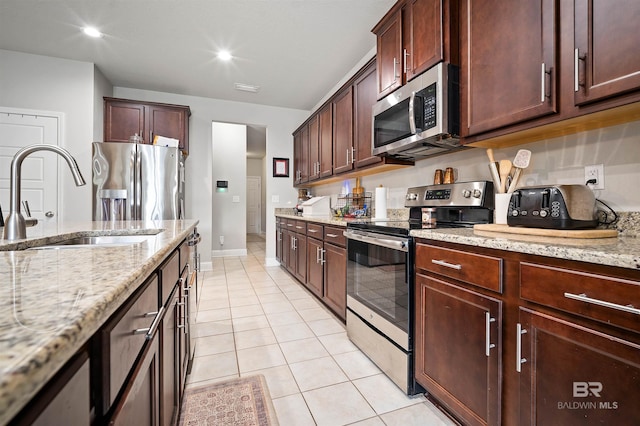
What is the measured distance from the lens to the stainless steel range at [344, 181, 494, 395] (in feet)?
5.19

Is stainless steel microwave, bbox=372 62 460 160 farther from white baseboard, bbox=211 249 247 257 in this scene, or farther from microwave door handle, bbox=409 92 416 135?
white baseboard, bbox=211 249 247 257

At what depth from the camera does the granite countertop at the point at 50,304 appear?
0.25 meters

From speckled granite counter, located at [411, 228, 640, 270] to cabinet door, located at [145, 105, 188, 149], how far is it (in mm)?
3938

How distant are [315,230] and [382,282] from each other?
1.35 m

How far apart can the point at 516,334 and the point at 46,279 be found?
1348 millimetres

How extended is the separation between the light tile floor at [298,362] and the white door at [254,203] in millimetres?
6223

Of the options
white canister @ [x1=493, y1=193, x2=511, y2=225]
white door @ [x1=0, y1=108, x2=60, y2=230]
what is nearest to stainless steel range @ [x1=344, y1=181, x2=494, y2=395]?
white canister @ [x1=493, y1=193, x2=511, y2=225]

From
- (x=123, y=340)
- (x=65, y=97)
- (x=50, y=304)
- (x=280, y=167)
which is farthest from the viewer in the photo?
(x=280, y=167)

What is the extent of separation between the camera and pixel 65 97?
3.46 m

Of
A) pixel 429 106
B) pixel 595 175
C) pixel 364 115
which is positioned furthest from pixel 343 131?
pixel 595 175

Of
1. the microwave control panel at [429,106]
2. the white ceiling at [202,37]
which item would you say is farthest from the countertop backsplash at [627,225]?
the white ceiling at [202,37]

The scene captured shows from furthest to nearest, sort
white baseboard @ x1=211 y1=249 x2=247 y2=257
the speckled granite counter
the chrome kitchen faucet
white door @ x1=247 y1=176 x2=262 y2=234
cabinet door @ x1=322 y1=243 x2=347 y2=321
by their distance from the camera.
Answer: white door @ x1=247 y1=176 x2=262 y2=234 < white baseboard @ x1=211 y1=249 x2=247 y2=257 < cabinet door @ x1=322 y1=243 x2=347 y2=321 < the chrome kitchen faucet < the speckled granite counter

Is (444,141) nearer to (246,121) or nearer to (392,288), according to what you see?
(392,288)

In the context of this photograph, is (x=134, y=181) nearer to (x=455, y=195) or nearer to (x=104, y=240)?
(x=104, y=240)
